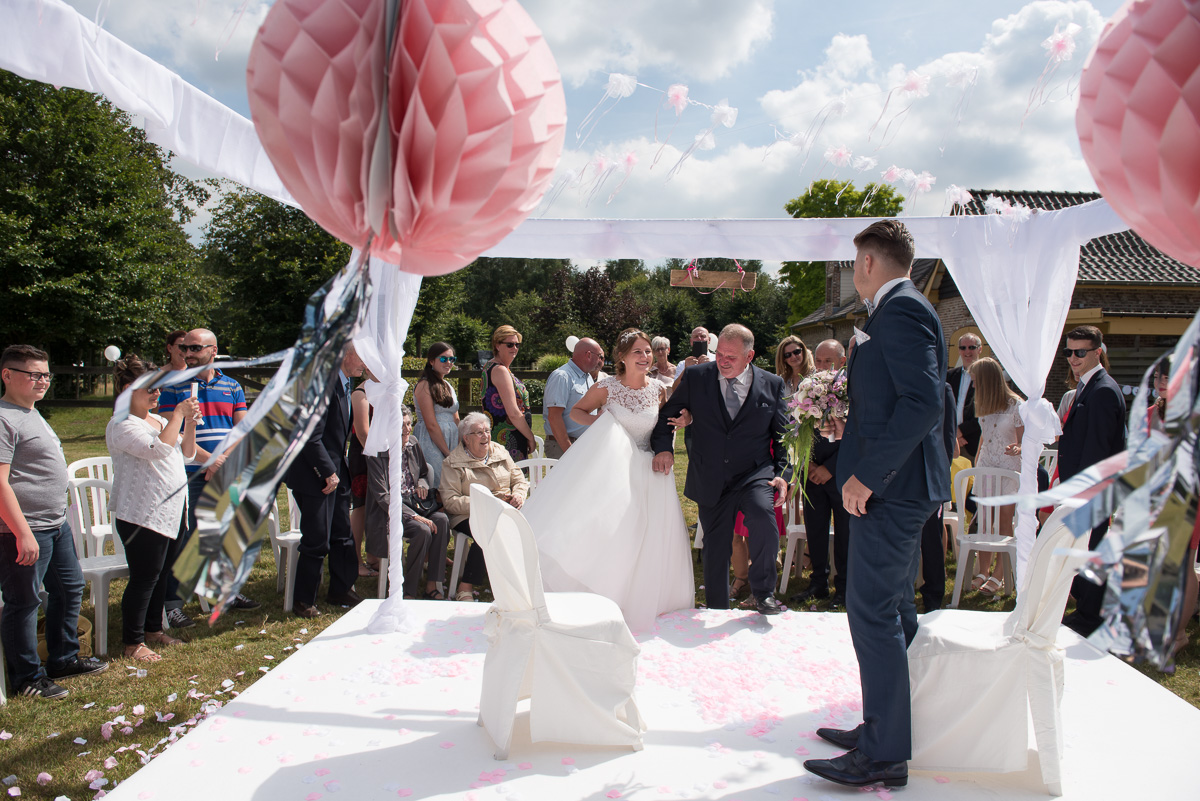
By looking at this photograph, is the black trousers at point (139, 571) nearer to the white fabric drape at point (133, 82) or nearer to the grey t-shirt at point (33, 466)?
the grey t-shirt at point (33, 466)

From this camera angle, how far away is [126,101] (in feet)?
8.67

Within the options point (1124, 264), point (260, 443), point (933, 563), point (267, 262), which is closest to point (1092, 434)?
point (933, 563)

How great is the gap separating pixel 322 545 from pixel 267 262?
62.6ft

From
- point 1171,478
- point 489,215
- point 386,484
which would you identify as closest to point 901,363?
point 1171,478

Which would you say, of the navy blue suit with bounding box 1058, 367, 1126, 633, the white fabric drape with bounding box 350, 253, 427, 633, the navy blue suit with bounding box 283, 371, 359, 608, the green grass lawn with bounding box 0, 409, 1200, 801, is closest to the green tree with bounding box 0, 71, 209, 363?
the green grass lawn with bounding box 0, 409, 1200, 801

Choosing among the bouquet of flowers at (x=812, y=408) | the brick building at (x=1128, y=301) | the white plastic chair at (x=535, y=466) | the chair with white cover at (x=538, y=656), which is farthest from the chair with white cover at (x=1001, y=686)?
the brick building at (x=1128, y=301)

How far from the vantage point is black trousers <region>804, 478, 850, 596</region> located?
187 inches

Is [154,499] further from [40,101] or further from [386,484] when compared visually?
[40,101]

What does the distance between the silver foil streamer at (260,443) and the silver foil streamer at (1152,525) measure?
4.33ft

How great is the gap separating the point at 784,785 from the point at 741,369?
87.3 inches

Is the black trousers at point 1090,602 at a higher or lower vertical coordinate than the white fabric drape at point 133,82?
lower

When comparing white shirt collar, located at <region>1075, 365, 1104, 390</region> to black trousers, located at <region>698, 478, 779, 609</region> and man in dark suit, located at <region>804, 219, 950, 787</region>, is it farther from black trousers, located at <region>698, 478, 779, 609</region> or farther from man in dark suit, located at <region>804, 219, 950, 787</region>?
man in dark suit, located at <region>804, 219, 950, 787</region>

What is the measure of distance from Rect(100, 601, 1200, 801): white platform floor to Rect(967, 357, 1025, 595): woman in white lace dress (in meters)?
1.78

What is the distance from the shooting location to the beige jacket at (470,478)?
4.87 metres
